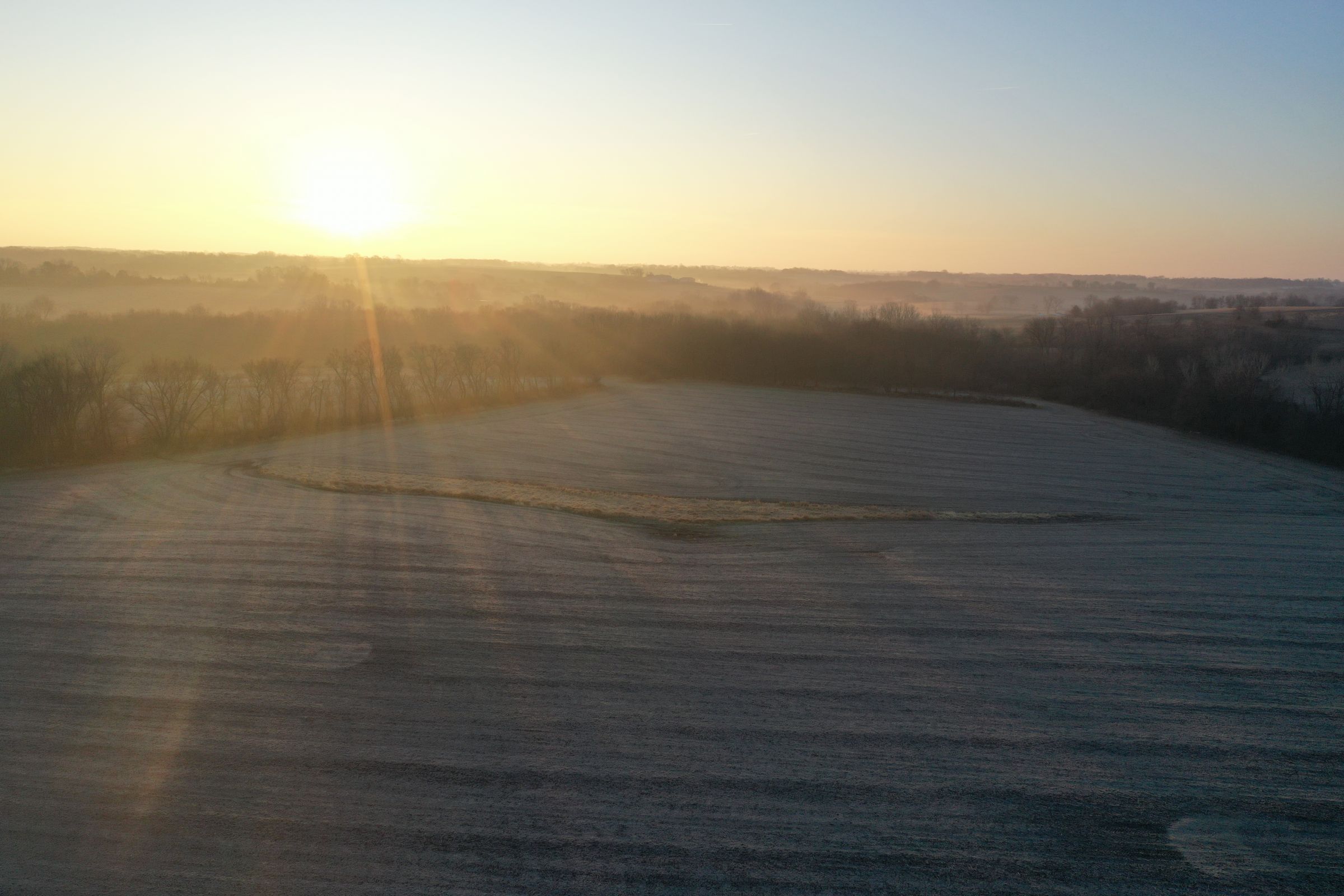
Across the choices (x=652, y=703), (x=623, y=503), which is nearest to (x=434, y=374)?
(x=623, y=503)

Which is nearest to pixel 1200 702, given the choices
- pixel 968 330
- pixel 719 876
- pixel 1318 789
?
pixel 1318 789

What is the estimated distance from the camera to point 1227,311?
77.4 meters

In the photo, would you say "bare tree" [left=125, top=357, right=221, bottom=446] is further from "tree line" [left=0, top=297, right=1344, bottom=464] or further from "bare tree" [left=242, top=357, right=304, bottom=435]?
"bare tree" [left=242, top=357, right=304, bottom=435]

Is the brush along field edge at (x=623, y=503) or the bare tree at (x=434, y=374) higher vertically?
the bare tree at (x=434, y=374)

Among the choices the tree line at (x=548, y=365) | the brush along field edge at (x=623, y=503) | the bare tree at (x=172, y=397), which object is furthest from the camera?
the bare tree at (x=172, y=397)

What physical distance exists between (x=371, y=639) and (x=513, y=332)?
41188mm

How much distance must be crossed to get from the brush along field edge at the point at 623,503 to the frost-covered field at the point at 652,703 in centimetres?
83

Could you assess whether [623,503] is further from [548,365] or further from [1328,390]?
[1328,390]

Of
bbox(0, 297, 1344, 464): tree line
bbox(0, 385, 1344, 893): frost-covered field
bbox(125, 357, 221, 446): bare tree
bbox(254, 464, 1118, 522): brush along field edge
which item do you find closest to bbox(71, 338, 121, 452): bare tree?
bbox(0, 297, 1344, 464): tree line

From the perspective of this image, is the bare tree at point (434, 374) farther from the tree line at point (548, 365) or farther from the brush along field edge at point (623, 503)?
the brush along field edge at point (623, 503)

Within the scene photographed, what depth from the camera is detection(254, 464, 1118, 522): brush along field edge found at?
17.5 m

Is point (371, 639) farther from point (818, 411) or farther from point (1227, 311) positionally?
point (1227, 311)

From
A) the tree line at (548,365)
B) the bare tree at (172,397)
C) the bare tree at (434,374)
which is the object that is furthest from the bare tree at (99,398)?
the bare tree at (434,374)

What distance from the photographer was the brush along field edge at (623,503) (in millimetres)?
17484
